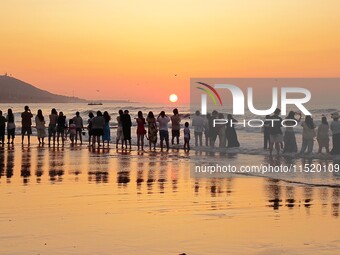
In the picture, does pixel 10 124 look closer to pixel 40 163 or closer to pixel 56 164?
pixel 40 163

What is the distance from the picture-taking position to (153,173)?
22266 millimetres

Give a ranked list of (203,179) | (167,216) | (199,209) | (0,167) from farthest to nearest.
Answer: (0,167)
(203,179)
(199,209)
(167,216)

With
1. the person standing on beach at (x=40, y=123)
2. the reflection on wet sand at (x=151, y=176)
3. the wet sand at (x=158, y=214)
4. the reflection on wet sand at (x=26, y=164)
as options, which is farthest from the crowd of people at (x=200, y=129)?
the wet sand at (x=158, y=214)

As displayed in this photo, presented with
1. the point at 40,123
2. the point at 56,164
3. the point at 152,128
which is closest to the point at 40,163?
the point at 56,164

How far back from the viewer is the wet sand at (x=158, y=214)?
35.9 feet

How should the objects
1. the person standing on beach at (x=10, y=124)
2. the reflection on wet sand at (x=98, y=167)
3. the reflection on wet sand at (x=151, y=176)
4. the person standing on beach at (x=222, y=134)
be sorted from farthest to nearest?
1. the person standing on beach at (x=10, y=124)
2. the person standing on beach at (x=222, y=134)
3. the reflection on wet sand at (x=98, y=167)
4. the reflection on wet sand at (x=151, y=176)

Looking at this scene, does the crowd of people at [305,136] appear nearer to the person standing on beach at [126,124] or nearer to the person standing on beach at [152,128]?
the person standing on beach at [152,128]

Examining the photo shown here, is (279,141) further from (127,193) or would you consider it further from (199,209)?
(199,209)

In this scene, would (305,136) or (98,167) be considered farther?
(305,136)

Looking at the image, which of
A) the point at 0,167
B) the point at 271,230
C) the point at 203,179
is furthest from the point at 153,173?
the point at 271,230

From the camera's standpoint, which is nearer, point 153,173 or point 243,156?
point 153,173

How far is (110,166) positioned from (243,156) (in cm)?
879

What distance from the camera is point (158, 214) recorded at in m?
13.7

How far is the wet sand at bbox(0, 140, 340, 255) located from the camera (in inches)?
431
